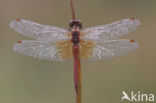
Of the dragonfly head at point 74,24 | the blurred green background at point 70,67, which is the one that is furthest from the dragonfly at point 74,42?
the blurred green background at point 70,67

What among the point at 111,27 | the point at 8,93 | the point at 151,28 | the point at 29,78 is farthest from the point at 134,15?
the point at 111,27

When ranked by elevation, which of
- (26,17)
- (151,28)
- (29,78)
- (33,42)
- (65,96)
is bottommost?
(65,96)

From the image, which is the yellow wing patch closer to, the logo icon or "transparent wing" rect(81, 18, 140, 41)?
"transparent wing" rect(81, 18, 140, 41)

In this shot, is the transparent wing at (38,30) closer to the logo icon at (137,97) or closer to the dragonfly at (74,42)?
Result: the dragonfly at (74,42)

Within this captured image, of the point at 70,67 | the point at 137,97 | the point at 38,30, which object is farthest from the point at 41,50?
the point at 70,67

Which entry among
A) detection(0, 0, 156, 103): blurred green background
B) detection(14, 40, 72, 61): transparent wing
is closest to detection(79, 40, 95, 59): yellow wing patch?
detection(14, 40, 72, 61): transparent wing

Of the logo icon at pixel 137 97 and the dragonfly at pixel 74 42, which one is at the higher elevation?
the dragonfly at pixel 74 42

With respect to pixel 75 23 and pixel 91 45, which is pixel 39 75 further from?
pixel 75 23
